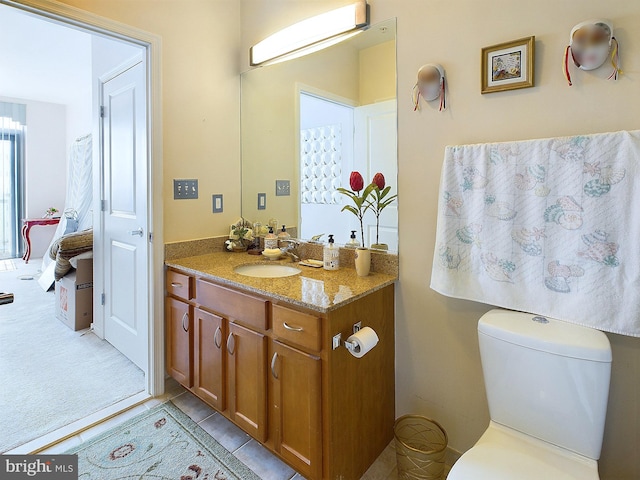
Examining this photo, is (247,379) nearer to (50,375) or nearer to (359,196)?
(359,196)

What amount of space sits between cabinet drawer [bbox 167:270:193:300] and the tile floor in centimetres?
62

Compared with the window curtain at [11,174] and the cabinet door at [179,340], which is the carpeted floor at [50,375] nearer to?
the cabinet door at [179,340]

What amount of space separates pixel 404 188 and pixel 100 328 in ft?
8.77

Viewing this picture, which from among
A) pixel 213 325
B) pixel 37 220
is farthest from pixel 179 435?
pixel 37 220

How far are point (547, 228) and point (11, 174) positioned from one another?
736cm

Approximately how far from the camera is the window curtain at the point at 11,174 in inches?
224

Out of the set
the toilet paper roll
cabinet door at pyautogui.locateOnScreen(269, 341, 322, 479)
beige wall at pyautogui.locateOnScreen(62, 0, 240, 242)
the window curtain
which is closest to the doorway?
beige wall at pyautogui.locateOnScreen(62, 0, 240, 242)

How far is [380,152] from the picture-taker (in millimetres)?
1763

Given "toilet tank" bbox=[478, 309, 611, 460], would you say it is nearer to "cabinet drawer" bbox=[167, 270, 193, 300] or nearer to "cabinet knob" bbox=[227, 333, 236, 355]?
"cabinet knob" bbox=[227, 333, 236, 355]

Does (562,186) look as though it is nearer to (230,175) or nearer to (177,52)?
(230,175)

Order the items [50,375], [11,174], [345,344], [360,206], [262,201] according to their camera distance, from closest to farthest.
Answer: [345,344]
[360,206]
[50,375]
[262,201]
[11,174]

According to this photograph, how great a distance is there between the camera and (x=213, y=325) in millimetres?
1800

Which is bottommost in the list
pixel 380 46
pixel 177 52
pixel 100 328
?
pixel 100 328

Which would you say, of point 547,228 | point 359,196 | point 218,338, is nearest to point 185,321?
point 218,338
